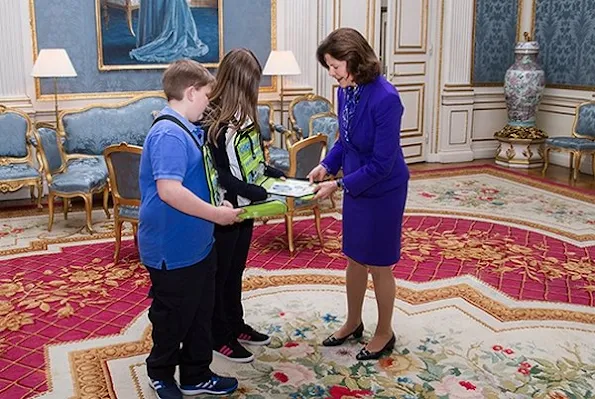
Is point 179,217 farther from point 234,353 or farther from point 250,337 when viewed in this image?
point 250,337

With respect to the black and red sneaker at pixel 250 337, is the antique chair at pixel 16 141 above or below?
above

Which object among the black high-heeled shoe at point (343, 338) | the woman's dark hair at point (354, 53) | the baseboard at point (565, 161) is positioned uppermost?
the woman's dark hair at point (354, 53)

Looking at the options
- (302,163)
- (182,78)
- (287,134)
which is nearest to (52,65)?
(287,134)

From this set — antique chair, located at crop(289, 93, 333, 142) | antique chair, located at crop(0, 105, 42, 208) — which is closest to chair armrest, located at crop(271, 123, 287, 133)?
antique chair, located at crop(289, 93, 333, 142)

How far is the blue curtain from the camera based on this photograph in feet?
23.1

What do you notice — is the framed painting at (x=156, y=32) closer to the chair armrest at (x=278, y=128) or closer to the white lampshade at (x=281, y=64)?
the white lampshade at (x=281, y=64)

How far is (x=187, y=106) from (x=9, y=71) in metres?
4.79

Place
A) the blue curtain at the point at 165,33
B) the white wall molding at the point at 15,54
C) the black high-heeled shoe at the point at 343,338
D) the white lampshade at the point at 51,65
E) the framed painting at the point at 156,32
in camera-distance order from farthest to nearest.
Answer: the blue curtain at the point at 165,33 < the framed painting at the point at 156,32 < the white wall molding at the point at 15,54 < the white lampshade at the point at 51,65 < the black high-heeled shoe at the point at 343,338

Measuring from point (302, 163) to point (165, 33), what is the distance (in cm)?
292

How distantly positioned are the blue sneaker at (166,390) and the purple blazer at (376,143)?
3.84 ft

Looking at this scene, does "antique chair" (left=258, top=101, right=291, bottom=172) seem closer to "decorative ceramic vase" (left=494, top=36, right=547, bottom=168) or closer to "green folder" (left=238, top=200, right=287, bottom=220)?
"decorative ceramic vase" (left=494, top=36, right=547, bottom=168)

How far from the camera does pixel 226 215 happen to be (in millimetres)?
2543

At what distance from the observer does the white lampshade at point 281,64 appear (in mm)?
7086

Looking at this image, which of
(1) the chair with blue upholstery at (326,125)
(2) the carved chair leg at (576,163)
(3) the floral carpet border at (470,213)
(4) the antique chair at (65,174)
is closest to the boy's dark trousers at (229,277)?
(3) the floral carpet border at (470,213)
